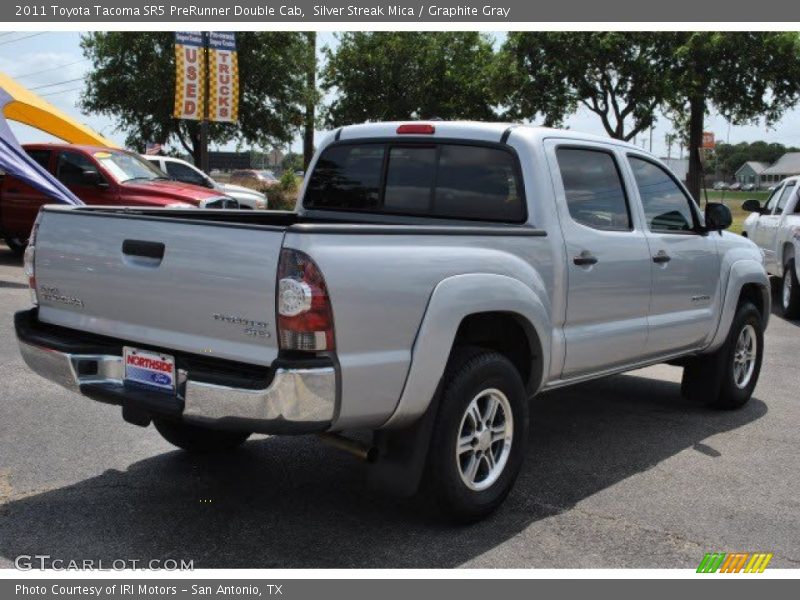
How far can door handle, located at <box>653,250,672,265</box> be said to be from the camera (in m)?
5.64

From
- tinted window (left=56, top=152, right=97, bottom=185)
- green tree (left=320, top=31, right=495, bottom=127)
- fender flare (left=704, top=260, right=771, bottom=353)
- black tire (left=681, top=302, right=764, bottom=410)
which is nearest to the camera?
fender flare (left=704, top=260, right=771, bottom=353)

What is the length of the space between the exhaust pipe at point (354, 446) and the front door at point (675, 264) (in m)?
2.34

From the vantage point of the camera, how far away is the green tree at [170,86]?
30.5m

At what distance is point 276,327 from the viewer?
3.54 meters

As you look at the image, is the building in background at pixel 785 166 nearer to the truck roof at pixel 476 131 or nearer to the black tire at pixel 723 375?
the black tire at pixel 723 375

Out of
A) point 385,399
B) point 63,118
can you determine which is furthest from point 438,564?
point 63,118

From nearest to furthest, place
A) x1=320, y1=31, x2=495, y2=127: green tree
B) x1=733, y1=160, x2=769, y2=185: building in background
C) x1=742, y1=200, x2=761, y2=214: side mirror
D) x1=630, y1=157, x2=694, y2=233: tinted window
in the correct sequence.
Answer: x1=630, y1=157, x2=694, y2=233: tinted window, x1=742, y1=200, x2=761, y2=214: side mirror, x1=320, y1=31, x2=495, y2=127: green tree, x1=733, y1=160, x2=769, y2=185: building in background

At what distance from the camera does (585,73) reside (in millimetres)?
28062

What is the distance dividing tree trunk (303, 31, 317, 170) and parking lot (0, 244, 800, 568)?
26.6 meters

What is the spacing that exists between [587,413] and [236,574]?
11.8ft

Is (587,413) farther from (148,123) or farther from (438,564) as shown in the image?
(148,123)

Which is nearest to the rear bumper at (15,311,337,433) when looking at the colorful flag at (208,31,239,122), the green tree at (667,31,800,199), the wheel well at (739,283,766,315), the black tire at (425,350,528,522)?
the black tire at (425,350,528,522)

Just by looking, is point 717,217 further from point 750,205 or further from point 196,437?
point 750,205

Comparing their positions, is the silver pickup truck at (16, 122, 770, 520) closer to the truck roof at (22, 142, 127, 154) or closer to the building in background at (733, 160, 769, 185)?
the truck roof at (22, 142, 127, 154)
